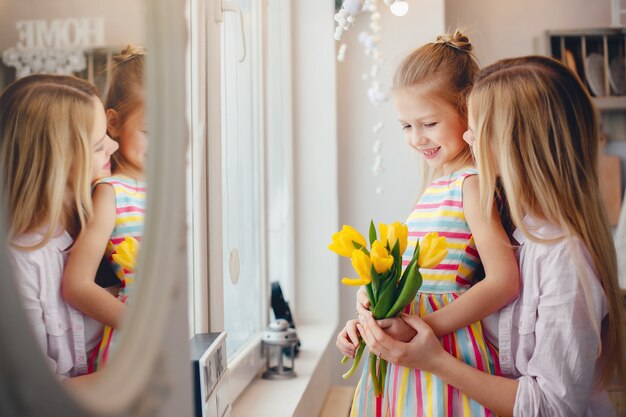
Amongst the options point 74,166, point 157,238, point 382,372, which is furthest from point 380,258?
point 74,166

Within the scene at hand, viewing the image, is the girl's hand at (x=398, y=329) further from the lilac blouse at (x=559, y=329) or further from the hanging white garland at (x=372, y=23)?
the hanging white garland at (x=372, y=23)

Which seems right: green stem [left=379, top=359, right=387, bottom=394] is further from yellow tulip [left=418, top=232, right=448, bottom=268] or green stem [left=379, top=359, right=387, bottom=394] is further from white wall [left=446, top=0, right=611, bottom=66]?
white wall [left=446, top=0, right=611, bottom=66]

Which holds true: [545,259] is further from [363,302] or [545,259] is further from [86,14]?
[86,14]

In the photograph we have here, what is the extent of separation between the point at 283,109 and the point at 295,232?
0.42 meters

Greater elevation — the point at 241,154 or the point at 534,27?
the point at 534,27

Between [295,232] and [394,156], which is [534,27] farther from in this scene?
[295,232]

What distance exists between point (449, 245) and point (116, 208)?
0.84 metres

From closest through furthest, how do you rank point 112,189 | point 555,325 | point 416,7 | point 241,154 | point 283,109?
point 112,189
point 555,325
point 241,154
point 416,7
point 283,109

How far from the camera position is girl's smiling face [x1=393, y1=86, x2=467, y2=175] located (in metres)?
1.40

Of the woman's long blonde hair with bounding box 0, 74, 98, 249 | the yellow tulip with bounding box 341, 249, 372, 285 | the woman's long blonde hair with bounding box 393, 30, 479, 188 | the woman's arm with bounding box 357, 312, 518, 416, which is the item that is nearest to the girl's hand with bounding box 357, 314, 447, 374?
the woman's arm with bounding box 357, 312, 518, 416

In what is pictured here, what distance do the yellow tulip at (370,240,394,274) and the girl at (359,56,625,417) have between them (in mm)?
123

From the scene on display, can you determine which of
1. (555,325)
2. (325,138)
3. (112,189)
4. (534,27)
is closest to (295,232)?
(325,138)

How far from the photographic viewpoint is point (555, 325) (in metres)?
1.21

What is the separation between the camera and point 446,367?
4.06 feet
